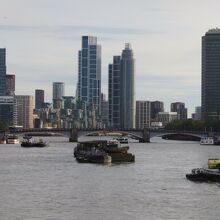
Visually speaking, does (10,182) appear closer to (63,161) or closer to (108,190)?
(108,190)

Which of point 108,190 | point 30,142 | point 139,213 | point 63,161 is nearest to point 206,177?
point 108,190

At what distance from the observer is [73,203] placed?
64.7m

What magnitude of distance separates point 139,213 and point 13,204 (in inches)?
412

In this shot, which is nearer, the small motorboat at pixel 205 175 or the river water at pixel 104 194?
the river water at pixel 104 194

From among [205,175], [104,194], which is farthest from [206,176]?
[104,194]

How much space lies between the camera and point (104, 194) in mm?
71000

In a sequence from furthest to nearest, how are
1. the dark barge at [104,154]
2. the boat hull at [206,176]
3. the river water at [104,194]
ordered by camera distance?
1. the dark barge at [104,154]
2. the boat hull at [206,176]
3. the river water at [104,194]

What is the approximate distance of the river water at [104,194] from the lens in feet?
196

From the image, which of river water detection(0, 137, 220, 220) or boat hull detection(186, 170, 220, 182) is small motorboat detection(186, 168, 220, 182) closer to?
boat hull detection(186, 170, 220, 182)

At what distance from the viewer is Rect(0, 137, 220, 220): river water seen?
2347 inches

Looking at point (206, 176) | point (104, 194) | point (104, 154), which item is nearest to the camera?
point (104, 194)

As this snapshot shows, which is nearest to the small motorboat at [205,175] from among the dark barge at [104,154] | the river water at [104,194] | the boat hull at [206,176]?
the boat hull at [206,176]

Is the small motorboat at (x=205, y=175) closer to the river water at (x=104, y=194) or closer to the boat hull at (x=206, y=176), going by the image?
the boat hull at (x=206, y=176)

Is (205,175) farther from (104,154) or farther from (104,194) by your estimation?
(104,154)
